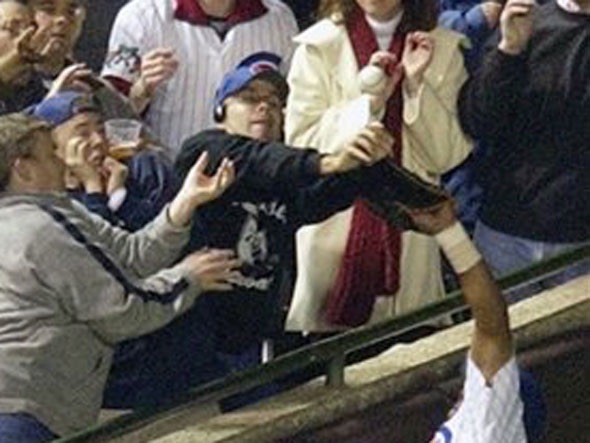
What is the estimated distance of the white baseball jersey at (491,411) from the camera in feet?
16.5

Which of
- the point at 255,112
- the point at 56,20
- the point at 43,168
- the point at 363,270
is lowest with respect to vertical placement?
the point at 363,270

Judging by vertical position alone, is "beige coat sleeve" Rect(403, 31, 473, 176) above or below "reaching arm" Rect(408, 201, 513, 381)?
below

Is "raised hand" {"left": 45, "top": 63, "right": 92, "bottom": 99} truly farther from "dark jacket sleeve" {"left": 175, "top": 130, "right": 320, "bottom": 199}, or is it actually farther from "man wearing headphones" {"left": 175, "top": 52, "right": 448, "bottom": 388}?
"dark jacket sleeve" {"left": 175, "top": 130, "right": 320, "bottom": 199}

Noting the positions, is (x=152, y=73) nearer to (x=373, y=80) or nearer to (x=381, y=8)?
(x=381, y=8)

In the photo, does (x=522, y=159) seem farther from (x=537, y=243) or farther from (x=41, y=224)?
(x=41, y=224)

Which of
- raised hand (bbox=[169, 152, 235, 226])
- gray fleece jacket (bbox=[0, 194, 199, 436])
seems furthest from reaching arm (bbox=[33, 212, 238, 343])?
raised hand (bbox=[169, 152, 235, 226])

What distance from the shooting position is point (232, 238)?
6242 mm

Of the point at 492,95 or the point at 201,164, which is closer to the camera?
the point at 201,164

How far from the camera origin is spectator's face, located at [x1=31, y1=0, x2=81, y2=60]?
22.4 feet

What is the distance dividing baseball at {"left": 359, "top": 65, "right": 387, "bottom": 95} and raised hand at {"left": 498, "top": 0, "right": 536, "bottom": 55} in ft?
1.23

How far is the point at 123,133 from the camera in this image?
21.8ft

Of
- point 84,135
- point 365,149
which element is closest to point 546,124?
point 365,149

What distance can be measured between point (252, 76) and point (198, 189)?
0.56 metres

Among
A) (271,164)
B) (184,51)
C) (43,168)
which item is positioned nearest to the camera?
(43,168)
